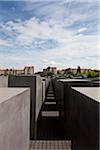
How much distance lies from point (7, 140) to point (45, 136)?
27.4ft

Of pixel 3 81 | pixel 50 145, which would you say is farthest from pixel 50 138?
pixel 3 81

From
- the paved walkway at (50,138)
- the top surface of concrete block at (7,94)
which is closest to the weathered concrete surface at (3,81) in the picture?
the paved walkway at (50,138)

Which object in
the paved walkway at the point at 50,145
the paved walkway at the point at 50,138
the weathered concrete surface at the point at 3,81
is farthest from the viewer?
the weathered concrete surface at the point at 3,81

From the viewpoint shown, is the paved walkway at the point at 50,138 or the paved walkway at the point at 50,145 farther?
the paved walkway at the point at 50,138

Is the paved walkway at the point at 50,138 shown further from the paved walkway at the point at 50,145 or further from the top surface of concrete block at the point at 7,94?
the top surface of concrete block at the point at 7,94

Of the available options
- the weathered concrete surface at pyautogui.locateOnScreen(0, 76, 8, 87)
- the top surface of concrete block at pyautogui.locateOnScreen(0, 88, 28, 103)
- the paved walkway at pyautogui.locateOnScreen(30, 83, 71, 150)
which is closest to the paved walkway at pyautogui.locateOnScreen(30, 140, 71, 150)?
the paved walkway at pyautogui.locateOnScreen(30, 83, 71, 150)

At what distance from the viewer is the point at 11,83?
44.5 feet

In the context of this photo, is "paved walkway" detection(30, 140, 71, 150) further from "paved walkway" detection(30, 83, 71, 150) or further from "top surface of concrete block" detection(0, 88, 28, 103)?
"top surface of concrete block" detection(0, 88, 28, 103)

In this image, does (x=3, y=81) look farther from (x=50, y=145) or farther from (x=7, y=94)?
(x=7, y=94)

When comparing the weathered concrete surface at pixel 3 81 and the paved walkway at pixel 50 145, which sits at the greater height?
the weathered concrete surface at pixel 3 81

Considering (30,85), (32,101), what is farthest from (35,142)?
(30,85)

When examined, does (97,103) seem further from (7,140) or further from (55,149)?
(55,149)

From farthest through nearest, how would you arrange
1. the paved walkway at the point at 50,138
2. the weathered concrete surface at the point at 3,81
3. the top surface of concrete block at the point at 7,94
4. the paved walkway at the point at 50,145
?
the weathered concrete surface at the point at 3,81 < the paved walkway at the point at 50,138 < the paved walkway at the point at 50,145 < the top surface of concrete block at the point at 7,94

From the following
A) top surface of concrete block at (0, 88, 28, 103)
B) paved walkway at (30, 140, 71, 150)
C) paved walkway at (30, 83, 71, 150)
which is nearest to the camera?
top surface of concrete block at (0, 88, 28, 103)
